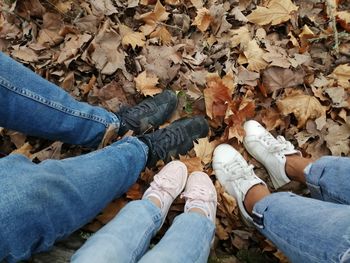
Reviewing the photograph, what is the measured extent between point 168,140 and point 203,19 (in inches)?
34.1

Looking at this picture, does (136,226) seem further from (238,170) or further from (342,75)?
(342,75)

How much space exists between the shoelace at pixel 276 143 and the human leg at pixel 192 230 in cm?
41

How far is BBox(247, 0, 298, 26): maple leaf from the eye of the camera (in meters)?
2.50

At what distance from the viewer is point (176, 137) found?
231 centimetres

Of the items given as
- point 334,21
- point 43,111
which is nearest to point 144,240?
point 43,111

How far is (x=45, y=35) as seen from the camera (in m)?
2.51

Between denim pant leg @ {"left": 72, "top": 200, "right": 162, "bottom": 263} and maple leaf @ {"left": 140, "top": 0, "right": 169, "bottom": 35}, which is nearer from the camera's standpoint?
denim pant leg @ {"left": 72, "top": 200, "right": 162, "bottom": 263}

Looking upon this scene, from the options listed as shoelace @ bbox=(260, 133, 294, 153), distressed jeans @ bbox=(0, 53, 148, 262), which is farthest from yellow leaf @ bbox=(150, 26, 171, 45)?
shoelace @ bbox=(260, 133, 294, 153)

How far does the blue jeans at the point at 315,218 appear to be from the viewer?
1372 millimetres

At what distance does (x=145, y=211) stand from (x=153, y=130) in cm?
72

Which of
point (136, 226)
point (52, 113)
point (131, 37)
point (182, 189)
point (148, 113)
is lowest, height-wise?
point (182, 189)

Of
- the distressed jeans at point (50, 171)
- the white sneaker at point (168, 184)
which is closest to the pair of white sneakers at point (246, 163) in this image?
the white sneaker at point (168, 184)

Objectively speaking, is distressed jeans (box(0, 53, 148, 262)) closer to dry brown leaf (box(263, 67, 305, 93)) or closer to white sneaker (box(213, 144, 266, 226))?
white sneaker (box(213, 144, 266, 226))

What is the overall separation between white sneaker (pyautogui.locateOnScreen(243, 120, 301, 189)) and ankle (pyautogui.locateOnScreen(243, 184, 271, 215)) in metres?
0.16
